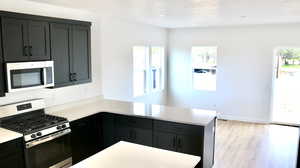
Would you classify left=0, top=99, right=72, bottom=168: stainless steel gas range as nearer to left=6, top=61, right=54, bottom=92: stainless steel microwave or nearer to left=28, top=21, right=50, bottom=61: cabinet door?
left=6, top=61, right=54, bottom=92: stainless steel microwave

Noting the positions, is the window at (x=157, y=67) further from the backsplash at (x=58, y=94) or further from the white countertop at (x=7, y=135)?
the white countertop at (x=7, y=135)

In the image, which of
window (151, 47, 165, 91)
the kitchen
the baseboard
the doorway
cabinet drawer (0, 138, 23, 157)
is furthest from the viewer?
window (151, 47, 165, 91)

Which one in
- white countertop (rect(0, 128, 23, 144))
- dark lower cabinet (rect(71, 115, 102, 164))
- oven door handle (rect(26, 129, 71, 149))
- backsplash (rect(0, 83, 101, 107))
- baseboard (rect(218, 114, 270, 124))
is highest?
backsplash (rect(0, 83, 101, 107))

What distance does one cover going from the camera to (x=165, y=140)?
12.2ft

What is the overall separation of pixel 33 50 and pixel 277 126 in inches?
232

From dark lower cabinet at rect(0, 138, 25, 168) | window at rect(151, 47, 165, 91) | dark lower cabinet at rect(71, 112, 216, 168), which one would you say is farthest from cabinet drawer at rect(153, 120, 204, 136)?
window at rect(151, 47, 165, 91)

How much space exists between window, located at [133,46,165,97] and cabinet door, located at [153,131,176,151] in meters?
2.48

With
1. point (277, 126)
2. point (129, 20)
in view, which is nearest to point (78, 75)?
point (129, 20)

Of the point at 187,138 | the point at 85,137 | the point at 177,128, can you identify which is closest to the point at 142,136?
the point at 177,128

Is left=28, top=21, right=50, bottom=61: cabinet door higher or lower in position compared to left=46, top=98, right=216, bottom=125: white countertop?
higher

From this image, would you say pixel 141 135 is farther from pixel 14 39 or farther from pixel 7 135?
pixel 14 39

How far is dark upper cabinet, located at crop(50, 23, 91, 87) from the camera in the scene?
12.1 ft

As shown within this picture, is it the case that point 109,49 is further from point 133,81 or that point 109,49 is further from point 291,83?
point 291,83

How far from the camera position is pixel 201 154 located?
346cm
